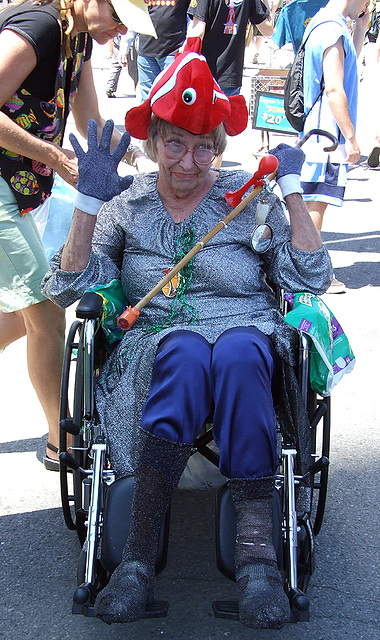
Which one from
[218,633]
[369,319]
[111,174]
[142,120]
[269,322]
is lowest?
[218,633]

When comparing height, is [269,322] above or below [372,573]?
above

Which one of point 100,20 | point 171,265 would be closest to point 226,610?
point 171,265

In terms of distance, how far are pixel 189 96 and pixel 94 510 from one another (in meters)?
1.33

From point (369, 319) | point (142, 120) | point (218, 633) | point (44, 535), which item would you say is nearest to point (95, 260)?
point (142, 120)

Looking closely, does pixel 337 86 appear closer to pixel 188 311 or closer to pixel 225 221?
pixel 225 221

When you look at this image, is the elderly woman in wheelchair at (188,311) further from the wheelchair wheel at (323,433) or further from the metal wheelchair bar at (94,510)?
the wheelchair wheel at (323,433)

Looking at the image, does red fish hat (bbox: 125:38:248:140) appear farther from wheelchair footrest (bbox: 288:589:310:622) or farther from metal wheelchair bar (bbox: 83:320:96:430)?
wheelchair footrest (bbox: 288:589:310:622)

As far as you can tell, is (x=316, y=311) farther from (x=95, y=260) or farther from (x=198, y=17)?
(x=198, y=17)

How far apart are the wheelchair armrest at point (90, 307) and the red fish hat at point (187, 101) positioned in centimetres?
64

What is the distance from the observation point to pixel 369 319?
478cm

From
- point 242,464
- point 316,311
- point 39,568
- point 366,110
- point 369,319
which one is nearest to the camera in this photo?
point 242,464

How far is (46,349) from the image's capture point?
3.02m

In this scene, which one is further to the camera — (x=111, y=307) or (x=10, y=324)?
(x=10, y=324)

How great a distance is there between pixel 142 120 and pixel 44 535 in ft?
4.97
